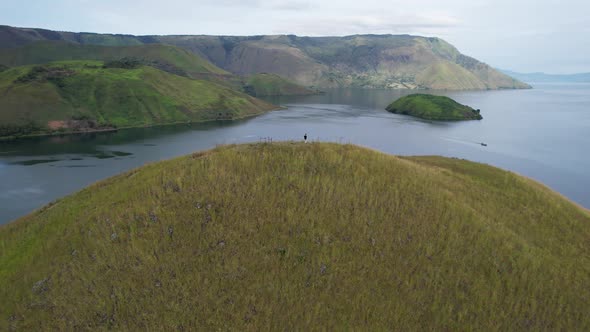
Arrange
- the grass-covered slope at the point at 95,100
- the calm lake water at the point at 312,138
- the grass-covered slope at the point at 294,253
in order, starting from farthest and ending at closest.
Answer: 1. the grass-covered slope at the point at 95,100
2. the calm lake water at the point at 312,138
3. the grass-covered slope at the point at 294,253

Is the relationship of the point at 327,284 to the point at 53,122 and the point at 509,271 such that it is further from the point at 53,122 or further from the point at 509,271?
the point at 53,122

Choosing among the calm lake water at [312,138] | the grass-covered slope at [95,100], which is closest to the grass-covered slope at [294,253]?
the calm lake water at [312,138]

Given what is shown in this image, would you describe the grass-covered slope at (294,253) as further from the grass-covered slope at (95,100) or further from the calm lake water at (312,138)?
the grass-covered slope at (95,100)

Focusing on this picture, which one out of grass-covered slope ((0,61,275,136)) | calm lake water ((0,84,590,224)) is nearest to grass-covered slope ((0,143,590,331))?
calm lake water ((0,84,590,224))

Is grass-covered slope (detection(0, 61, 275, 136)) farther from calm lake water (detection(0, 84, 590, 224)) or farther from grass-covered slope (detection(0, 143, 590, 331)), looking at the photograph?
grass-covered slope (detection(0, 143, 590, 331))

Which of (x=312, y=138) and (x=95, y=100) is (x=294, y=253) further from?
(x=95, y=100)

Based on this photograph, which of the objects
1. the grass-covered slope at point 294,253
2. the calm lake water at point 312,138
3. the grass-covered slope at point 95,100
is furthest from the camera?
the grass-covered slope at point 95,100

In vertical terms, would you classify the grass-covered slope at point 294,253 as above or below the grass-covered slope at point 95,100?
below

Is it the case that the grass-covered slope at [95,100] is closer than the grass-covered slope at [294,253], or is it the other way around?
the grass-covered slope at [294,253]
